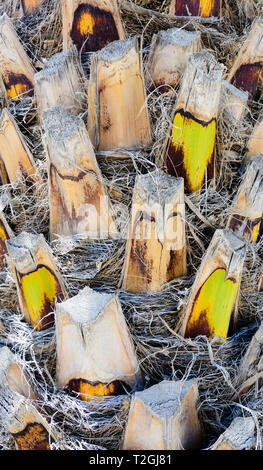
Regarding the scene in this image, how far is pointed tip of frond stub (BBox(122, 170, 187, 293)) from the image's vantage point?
1368mm

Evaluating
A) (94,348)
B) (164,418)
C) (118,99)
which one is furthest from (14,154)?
(164,418)

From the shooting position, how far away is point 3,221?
160cm

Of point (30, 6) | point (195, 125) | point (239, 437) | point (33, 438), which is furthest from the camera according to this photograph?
point (30, 6)

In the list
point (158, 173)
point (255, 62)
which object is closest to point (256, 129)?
point (255, 62)

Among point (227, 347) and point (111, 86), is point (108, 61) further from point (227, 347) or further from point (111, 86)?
point (227, 347)

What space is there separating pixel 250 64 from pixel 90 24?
0.48 meters

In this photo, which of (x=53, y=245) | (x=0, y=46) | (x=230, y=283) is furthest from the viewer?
(x=0, y=46)

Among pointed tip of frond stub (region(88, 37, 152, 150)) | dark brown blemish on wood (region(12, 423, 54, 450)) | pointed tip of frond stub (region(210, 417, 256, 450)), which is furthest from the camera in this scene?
pointed tip of frond stub (region(88, 37, 152, 150))

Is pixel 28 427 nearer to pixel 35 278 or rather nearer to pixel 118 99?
pixel 35 278

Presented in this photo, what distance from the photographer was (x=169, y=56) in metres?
1.57

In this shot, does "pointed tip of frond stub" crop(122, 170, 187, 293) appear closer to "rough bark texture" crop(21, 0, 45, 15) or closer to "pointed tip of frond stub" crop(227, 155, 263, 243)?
"pointed tip of frond stub" crop(227, 155, 263, 243)

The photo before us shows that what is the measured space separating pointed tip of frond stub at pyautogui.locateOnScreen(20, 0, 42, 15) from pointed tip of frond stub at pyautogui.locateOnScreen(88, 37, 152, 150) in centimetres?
50

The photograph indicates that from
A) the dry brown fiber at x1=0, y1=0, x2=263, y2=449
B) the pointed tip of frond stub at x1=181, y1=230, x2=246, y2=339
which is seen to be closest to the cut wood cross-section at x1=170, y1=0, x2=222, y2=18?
the dry brown fiber at x1=0, y1=0, x2=263, y2=449

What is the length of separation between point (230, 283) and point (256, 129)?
1.53ft
